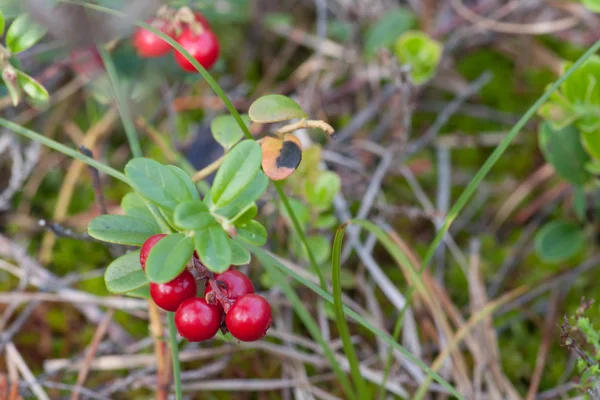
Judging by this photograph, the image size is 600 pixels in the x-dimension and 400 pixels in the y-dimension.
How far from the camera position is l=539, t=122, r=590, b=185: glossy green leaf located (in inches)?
84.0

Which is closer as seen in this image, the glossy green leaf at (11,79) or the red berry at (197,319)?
the red berry at (197,319)

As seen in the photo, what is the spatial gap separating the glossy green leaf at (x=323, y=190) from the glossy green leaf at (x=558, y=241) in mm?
832

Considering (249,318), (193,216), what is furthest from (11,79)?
(249,318)

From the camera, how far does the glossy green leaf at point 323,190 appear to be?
2111 millimetres

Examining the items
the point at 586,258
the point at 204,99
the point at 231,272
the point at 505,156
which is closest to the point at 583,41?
the point at 505,156

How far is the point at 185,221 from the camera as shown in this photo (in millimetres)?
1284

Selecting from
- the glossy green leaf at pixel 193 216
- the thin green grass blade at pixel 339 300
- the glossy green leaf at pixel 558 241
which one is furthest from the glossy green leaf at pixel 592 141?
the glossy green leaf at pixel 193 216

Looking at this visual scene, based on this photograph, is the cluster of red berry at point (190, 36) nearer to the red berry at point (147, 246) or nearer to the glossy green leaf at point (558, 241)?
the red berry at point (147, 246)

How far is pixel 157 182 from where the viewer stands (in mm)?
1354

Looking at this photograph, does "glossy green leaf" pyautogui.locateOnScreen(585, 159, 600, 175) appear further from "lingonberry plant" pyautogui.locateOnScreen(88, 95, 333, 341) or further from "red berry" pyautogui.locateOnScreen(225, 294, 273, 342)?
"red berry" pyautogui.locateOnScreen(225, 294, 273, 342)

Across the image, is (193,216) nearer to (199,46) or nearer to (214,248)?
(214,248)

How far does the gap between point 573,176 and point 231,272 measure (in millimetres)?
1349

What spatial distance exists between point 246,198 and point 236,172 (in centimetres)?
7

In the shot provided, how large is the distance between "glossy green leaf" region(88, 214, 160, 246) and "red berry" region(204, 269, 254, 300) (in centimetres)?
21
